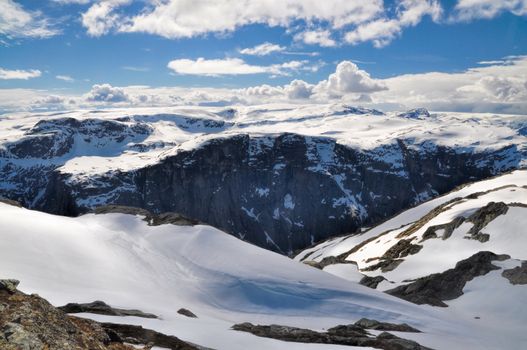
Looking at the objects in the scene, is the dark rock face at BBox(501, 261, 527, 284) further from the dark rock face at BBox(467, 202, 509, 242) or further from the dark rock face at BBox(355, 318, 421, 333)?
the dark rock face at BBox(355, 318, 421, 333)

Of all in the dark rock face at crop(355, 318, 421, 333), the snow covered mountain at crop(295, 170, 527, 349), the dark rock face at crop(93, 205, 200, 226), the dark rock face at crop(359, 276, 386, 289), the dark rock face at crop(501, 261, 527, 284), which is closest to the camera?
the dark rock face at crop(355, 318, 421, 333)

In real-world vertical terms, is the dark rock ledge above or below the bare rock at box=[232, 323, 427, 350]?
above

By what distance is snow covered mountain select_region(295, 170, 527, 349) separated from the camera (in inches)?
2082

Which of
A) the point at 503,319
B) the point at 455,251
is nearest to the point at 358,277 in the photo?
the point at 455,251

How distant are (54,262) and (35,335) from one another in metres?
28.7

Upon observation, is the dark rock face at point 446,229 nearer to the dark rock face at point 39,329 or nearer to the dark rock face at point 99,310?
the dark rock face at point 99,310

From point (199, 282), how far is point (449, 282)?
1434 inches

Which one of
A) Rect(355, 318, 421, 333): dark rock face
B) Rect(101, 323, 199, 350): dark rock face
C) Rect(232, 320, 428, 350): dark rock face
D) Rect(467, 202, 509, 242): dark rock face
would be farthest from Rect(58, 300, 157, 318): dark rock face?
Rect(467, 202, 509, 242): dark rock face

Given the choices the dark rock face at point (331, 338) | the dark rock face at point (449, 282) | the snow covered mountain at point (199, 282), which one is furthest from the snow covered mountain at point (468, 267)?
the dark rock face at point (331, 338)

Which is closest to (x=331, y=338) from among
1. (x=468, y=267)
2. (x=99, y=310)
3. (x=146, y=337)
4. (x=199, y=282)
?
(x=146, y=337)

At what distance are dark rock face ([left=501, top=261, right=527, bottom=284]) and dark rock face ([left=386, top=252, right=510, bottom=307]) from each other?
2.11 metres

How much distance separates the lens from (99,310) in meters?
25.8

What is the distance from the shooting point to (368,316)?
4062 cm

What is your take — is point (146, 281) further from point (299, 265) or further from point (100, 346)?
point (100, 346)
